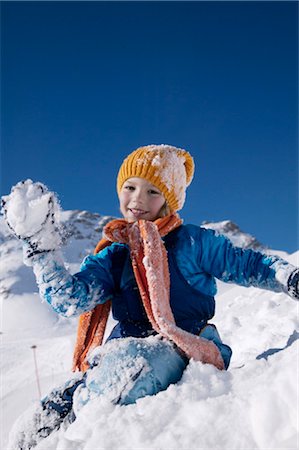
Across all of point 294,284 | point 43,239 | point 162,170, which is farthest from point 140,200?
point 294,284

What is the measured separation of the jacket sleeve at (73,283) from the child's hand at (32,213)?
0.27 ft

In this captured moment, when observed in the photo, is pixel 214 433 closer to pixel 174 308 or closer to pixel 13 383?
pixel 174 308

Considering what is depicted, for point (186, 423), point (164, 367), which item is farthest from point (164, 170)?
point (186, 423)

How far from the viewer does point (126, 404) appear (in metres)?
1.71

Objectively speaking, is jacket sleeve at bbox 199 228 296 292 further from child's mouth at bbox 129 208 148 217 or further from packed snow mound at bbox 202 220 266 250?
packed snow mound at bbox 202 220 266 250

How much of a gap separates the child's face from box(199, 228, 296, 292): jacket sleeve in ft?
1.13

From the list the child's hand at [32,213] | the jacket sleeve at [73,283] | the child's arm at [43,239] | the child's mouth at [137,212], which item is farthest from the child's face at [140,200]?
the child's hand at [32,213]

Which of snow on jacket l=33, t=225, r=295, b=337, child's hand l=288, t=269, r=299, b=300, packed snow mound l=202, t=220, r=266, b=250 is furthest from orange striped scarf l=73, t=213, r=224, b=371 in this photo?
packed snow mound l=202, t=220, r=266, b=250

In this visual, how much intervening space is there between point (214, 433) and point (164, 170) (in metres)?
1.74

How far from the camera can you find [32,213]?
2057mm

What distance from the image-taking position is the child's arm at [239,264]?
2.33m

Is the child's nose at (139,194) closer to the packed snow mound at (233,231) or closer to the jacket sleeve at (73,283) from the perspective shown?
the jacket sleeve at (73,283)

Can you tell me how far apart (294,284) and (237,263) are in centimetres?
35

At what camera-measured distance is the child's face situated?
271cm
